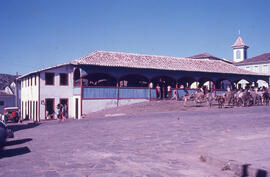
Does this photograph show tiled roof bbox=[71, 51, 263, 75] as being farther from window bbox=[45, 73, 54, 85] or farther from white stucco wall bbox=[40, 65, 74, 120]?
window bbox=[45, 73, 54, 85]

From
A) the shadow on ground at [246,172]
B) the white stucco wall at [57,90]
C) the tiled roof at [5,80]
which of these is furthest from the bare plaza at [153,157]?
the tiled roof at [5,80]

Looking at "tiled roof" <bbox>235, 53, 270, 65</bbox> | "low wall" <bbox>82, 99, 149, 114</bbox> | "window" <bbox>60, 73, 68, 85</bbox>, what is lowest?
"low wall" <bbox>82, 99, 149, 114</bbox>

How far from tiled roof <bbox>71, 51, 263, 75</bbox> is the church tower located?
1356 inches

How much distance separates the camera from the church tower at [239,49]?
71875mm

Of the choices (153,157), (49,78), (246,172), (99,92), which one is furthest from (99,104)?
(246,172)

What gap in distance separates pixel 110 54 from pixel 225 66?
56.2ft

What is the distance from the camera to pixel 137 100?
31.6 metres

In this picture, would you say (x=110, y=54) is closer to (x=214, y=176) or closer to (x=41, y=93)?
(x=41, y=93)

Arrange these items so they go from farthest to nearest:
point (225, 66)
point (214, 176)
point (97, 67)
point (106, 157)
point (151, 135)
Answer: point (225, 66)
point (97, 67)
point (151, 135)
point (106, 157)
point (214, 176)

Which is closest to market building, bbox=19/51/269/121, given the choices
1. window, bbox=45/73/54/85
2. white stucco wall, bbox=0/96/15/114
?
window, bbox=45/73/54/85

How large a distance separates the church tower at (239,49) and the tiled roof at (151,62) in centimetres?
3445

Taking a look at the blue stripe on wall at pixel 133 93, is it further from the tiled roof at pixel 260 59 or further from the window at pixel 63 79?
the tiled roof at pixel 260 59

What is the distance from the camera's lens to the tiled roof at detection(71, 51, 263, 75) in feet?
99.0

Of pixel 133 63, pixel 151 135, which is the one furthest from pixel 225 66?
pixel 151 135
